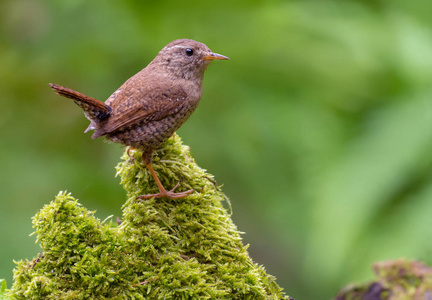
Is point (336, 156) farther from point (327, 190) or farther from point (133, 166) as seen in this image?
point (133, 166)

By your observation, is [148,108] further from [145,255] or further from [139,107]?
[145,255]

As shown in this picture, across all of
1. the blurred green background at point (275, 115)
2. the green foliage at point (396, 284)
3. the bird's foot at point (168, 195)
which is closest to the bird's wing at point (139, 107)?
the bird's foot at point (168, 195)

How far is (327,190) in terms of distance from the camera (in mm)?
4324

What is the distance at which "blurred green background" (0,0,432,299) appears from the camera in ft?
13.8

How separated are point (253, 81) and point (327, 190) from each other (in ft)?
3.84

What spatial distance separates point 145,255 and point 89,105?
2.65 feet

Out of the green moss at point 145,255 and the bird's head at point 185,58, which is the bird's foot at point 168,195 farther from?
the bird's head at point 185,58

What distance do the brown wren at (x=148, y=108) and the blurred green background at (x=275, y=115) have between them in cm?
→ 173

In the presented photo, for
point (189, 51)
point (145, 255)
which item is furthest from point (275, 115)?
point (145, 255)

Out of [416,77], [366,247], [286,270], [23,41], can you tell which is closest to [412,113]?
[416,77]

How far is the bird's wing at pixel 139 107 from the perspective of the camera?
279cm

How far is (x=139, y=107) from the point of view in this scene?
2822 mm

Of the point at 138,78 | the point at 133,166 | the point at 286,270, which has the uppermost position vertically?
the point at 286,270

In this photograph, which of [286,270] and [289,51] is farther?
[286,270]
